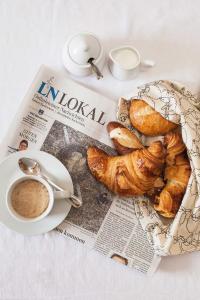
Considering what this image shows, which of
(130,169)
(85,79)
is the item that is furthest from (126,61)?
(130,169)

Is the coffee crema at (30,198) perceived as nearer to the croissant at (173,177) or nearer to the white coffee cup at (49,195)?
the white coffee cup at (49,195)

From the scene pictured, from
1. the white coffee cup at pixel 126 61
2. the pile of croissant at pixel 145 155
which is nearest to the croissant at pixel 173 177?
the pile of croissant at pixel 145 155

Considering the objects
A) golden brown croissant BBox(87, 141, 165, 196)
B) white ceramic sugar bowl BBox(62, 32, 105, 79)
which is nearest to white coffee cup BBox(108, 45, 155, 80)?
white ceramic sugar bowl BBox(62, 32, 105, 79)

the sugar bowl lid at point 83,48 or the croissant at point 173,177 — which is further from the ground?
the sugar bowl lid at point 83,48

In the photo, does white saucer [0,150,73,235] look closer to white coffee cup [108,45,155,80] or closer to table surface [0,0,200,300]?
table surface [0,0,200,300]

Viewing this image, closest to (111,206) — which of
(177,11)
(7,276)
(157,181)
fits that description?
(157,181)
